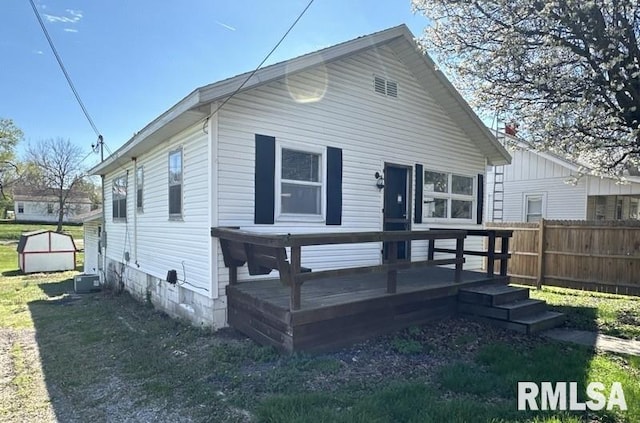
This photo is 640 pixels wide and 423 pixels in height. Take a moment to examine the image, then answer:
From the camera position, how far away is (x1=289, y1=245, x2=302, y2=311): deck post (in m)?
4.30

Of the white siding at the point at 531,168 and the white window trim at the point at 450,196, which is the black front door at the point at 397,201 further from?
the white siding at the point at 531,168

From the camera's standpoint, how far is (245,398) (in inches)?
141

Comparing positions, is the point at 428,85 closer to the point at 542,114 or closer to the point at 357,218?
the point at 542,114

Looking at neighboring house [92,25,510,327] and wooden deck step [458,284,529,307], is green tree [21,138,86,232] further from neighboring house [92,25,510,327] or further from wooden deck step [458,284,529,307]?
wooden deck step [458,284,529,307]

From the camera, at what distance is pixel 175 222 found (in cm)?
702

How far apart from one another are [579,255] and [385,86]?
21.8ft

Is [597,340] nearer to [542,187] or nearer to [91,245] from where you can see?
[542,187]

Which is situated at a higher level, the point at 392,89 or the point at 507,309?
the point at 392,89

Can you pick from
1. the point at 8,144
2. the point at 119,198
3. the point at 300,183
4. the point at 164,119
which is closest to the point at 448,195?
the point at 300,183

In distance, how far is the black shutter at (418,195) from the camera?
27.6 ft

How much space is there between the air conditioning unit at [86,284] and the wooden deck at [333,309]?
8629mm

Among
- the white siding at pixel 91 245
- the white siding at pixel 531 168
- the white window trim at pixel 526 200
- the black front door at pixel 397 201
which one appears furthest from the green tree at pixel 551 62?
the white siding at pixel 91 245

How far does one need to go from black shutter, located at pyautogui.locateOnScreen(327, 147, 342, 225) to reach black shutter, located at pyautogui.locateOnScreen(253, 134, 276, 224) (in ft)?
3.63

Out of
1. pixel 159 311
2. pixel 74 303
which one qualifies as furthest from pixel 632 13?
pixel 74 303
